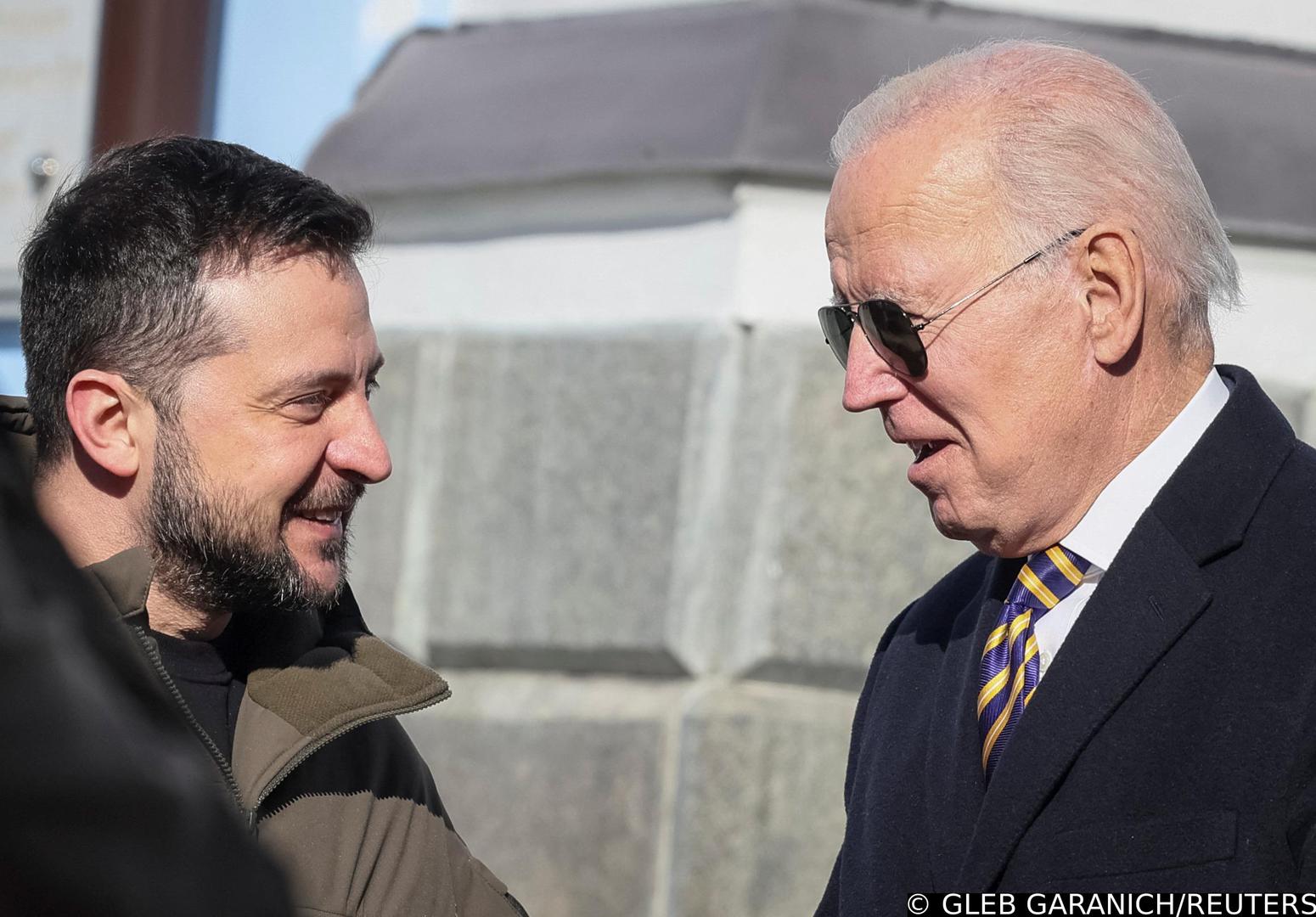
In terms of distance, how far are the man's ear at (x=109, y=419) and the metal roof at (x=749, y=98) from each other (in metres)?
1.95

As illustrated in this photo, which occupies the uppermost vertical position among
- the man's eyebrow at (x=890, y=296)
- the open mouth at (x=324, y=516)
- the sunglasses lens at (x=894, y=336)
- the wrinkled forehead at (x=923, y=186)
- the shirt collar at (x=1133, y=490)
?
the wrinkled forehead at (x=923, y=186)

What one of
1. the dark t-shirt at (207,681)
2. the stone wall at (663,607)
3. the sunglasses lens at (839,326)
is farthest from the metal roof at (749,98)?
the dark t-shirt at (207,681)

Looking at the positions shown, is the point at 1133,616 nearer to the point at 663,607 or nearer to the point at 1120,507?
the point at 1120,507

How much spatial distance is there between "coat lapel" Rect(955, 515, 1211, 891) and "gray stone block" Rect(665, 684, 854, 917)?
72.3 inches

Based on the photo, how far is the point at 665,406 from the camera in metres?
4.16

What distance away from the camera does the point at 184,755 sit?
0.93 m

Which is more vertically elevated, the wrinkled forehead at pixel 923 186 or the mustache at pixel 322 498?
the wrinkled forehead at pixel 923 186

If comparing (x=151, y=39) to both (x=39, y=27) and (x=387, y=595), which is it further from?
(x=387, y=595)

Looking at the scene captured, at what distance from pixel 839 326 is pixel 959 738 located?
2.04 feet

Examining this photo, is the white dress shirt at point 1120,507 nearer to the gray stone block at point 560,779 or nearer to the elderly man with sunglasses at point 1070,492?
the elderly man with sunglasses at point 1070,492

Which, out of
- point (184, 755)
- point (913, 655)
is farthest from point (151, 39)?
point (184, 755)

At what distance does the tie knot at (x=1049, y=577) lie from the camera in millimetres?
2279

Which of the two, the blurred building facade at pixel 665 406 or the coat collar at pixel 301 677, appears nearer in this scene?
the coat collar at pixel 301 677

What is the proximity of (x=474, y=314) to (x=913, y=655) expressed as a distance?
220 cm
